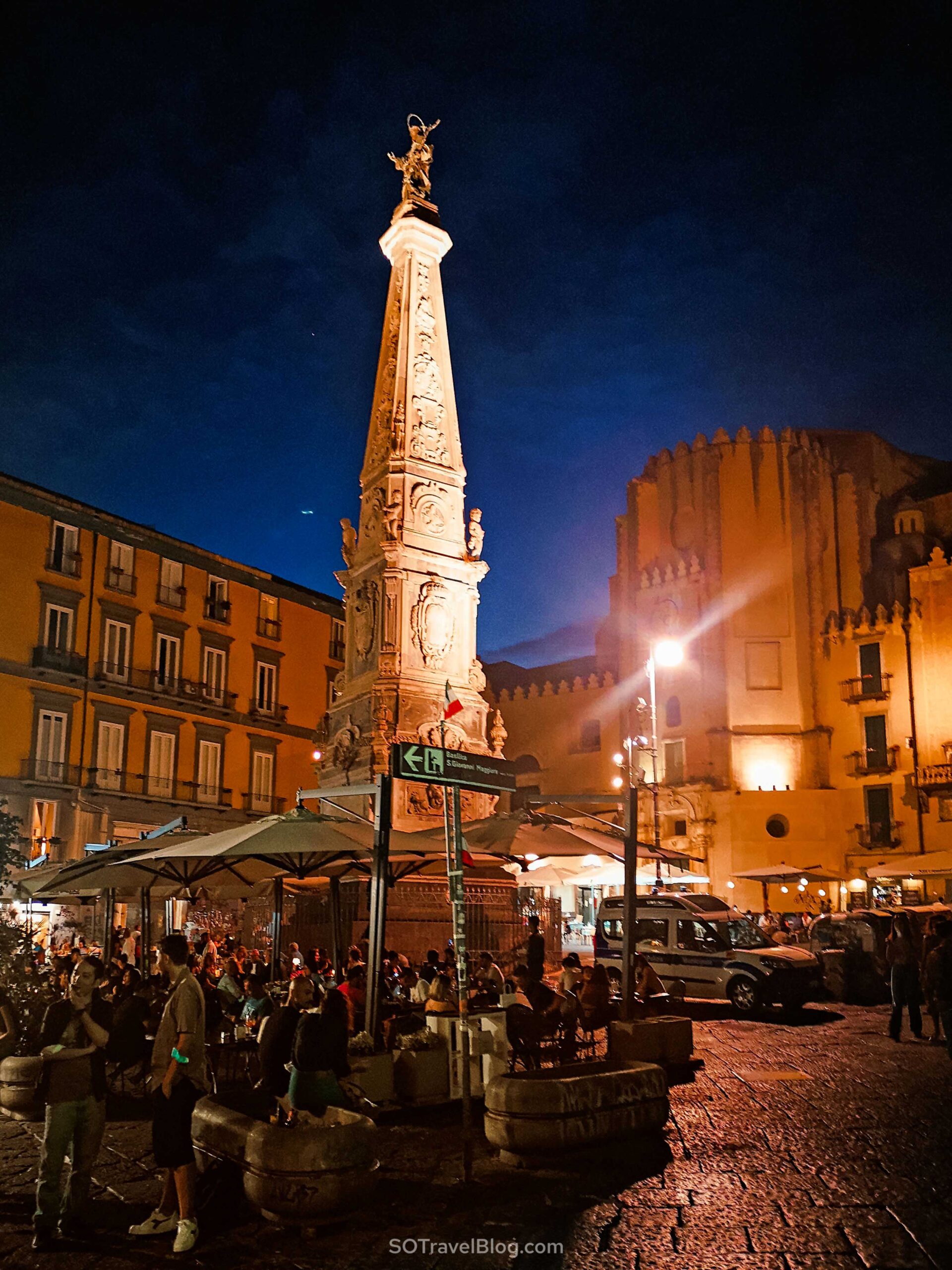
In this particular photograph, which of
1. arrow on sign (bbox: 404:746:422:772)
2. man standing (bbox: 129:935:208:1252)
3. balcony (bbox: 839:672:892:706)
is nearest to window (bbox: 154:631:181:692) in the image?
balcony (bbox: 839:672:892:706)

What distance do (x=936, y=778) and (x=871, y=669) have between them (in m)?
4.88

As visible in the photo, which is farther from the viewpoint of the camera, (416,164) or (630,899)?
(416,164)

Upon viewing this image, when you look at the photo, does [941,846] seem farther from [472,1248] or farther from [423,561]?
[472,1248]

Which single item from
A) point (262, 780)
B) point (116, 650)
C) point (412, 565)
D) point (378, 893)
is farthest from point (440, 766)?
point (262, 780)

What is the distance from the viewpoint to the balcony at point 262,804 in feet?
124

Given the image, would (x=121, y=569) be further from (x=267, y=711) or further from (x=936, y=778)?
(x=936, y=778)

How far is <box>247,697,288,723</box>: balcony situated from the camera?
38.7m

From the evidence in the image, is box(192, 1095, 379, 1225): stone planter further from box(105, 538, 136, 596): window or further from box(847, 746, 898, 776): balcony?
box(847, 746, 898, 776): balcony

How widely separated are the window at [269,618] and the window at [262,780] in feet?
14.5

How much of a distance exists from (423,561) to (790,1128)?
16723 mm

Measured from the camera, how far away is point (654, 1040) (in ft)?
32.5

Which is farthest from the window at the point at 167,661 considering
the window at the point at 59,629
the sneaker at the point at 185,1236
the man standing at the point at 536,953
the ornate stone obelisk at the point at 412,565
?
the sneaker at the point at 185,1236

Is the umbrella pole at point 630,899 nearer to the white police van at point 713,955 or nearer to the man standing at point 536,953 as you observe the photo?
the man standing at point 536,953

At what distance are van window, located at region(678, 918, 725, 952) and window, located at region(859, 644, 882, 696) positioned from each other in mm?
22778
